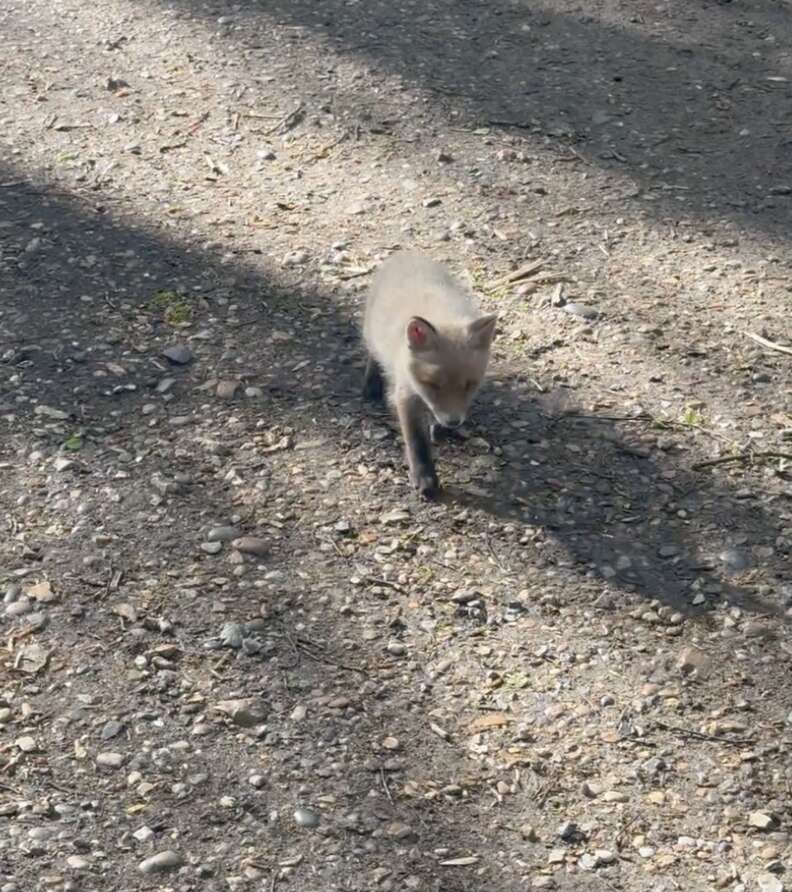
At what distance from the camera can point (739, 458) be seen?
497 cm

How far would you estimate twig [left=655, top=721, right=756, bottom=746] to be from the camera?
3836 millimetres

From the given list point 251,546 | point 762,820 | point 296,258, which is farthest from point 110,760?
point 296,258

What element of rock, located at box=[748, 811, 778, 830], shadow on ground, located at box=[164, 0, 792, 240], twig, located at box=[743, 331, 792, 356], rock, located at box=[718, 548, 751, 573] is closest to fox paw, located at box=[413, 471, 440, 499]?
rock, located at box=[718, 548, 751, 573]

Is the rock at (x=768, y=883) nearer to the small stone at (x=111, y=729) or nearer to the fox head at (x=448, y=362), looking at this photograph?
the small stone at (x=111, y=729)

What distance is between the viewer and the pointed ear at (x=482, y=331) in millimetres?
4628

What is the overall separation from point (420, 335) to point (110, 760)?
1809 millimetres

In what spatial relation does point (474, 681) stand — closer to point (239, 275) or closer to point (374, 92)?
point (239, 275)

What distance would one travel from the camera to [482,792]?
144 inches

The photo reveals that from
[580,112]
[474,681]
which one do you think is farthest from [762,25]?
[474,681]

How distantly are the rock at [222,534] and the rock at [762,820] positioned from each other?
190cm

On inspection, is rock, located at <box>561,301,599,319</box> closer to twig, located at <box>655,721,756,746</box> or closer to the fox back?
the fox back

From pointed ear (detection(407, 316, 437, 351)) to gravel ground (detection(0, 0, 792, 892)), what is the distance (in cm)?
50

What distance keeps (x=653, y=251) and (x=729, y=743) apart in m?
3.02

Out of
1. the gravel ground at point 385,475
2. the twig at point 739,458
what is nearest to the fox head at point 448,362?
the gravel ground at point 385,475
